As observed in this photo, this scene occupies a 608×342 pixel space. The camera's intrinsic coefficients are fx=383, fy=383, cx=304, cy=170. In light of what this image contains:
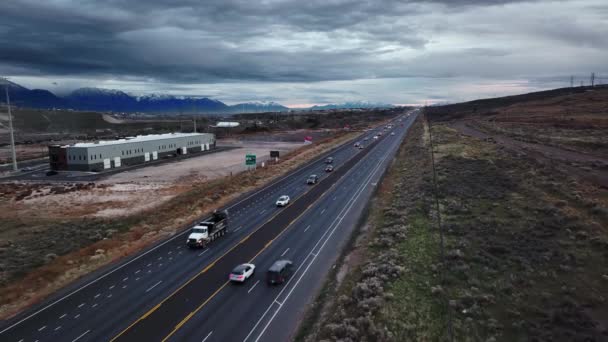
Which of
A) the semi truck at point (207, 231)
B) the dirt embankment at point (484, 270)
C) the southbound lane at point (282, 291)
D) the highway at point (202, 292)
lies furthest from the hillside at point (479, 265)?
the semi truck at point (207, 231)

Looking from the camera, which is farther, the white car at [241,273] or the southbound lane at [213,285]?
the white car at [241,273]

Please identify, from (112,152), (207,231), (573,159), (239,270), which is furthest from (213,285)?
(112,152)

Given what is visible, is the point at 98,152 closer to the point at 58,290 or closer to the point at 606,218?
the point at 58,290

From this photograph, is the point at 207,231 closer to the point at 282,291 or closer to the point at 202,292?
the point at 202,292

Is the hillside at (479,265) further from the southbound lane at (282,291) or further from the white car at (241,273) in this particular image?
the white car at (241,273)

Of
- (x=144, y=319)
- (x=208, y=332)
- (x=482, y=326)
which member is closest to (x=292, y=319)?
(x=208, y=332)

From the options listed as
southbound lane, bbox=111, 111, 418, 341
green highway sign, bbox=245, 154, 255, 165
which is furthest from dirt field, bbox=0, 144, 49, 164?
southbound lane, bbox=111, 111, 418, 341
